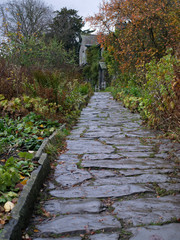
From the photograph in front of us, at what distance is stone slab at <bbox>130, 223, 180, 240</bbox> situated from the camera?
2.02m

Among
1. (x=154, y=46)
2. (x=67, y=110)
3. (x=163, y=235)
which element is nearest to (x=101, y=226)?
(x=163, y=235)

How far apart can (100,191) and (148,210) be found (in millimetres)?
646

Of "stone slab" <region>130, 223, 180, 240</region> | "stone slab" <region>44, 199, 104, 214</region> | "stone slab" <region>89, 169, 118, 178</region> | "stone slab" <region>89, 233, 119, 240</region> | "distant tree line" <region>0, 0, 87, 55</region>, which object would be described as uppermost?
"distant tree line" <region>0, 0, 87, 55</region>

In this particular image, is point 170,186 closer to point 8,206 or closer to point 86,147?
point 8,206

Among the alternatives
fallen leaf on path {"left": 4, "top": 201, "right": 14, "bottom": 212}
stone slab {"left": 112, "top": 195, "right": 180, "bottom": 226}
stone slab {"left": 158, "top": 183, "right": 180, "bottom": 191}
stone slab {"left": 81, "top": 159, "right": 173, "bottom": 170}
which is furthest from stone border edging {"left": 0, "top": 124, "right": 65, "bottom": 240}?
stone slab {"left": 158, "top": 183, "right": 180, "bottom": 191}

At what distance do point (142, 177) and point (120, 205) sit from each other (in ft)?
2.63

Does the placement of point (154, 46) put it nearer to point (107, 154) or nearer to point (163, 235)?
point (107, 154)

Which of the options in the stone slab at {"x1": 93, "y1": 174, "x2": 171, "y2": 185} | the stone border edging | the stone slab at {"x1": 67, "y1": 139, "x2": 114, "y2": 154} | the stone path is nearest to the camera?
the stone border edging

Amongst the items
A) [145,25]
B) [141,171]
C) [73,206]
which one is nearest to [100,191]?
[73,206]

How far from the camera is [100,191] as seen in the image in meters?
2.93

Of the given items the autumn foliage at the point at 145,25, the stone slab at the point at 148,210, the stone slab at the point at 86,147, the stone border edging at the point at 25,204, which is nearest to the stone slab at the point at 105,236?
the stone slab at the point at 148,210

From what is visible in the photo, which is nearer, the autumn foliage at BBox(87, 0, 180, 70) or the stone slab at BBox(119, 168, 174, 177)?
the stone slab at BBox(119, 168, 174, 177)

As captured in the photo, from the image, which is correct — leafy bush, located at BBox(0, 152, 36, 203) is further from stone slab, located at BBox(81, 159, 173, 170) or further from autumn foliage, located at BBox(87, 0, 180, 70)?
autumn foliage, located at BBox(87, 0, 180, 70)

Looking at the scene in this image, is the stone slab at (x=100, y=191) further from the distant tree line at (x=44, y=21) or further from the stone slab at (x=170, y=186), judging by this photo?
the distant tree line at (x=44, y=21)
